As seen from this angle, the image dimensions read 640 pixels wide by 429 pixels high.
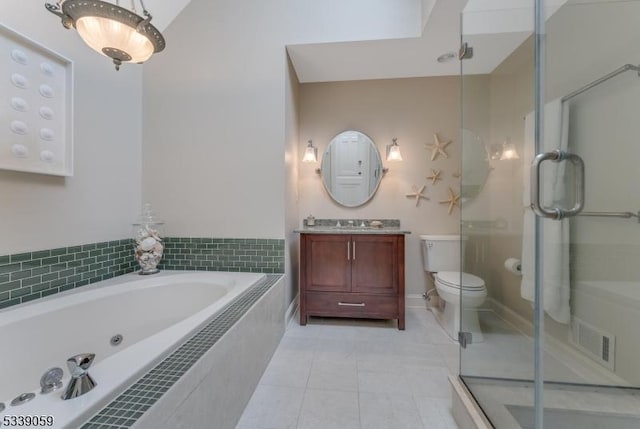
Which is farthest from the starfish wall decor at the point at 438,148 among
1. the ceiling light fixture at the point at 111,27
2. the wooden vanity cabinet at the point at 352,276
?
the ceiling light fixture at the point at 111,27

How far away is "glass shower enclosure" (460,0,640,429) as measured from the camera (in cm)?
122

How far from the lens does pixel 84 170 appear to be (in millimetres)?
1729

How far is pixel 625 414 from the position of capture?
120cm

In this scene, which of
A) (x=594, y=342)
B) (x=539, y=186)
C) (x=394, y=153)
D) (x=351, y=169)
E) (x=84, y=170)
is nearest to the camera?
(x=539, y=186)

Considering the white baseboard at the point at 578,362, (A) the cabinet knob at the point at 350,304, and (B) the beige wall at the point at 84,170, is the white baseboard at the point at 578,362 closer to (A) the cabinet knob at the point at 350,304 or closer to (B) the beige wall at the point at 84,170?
(A) the cabinet knob at the point at 350,304

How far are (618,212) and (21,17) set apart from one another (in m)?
3.18

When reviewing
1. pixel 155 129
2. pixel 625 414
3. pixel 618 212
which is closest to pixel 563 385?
pixel 625 414

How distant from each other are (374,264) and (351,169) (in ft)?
3.39

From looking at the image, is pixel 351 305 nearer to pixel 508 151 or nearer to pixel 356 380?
pixel 356 380

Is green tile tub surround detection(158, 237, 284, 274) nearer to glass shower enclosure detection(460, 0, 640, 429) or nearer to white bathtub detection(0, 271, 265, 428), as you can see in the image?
white bathtub detection(0, 271, 265, 428)

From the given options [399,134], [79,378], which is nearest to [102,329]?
[79,378]

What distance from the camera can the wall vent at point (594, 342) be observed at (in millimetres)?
1353

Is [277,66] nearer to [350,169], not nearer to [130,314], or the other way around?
[350,169]

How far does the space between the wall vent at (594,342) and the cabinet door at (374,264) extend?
1069 mm
